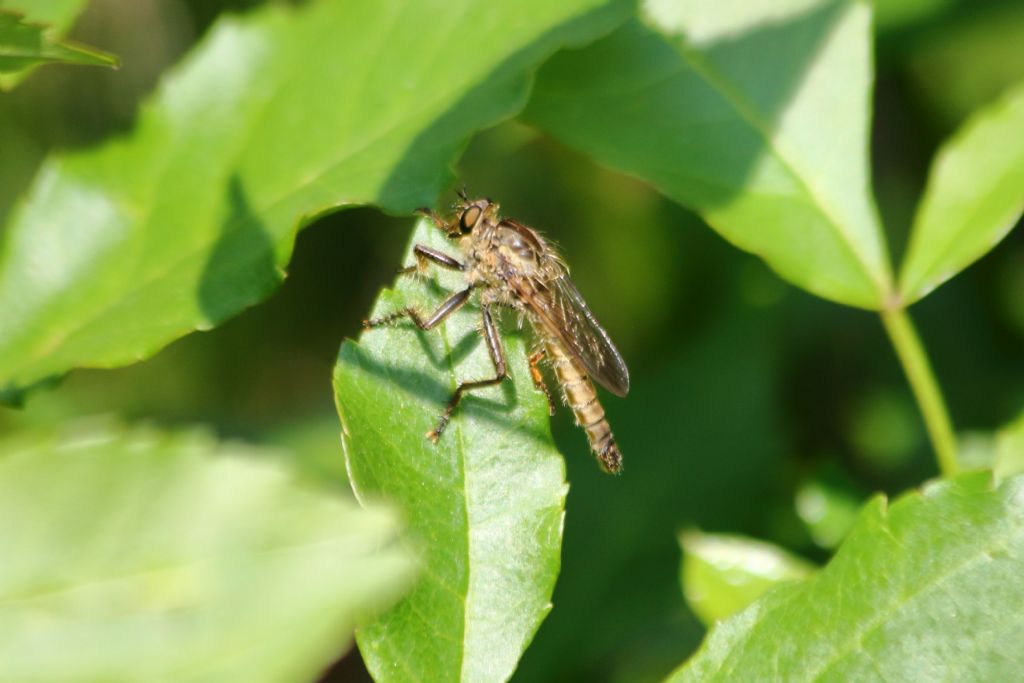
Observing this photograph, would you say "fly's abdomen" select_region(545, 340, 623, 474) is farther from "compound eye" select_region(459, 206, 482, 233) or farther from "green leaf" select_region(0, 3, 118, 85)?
"green leaf" select_region(0, 3, 118, 85)

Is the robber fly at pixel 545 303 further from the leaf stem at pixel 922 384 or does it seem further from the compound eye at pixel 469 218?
the leaf stem at pixel 922 384

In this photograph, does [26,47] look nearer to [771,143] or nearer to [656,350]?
[771,143]

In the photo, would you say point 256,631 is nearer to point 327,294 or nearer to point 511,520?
point 511,520

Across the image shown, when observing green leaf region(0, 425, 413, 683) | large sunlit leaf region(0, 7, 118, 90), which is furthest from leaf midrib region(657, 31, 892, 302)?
green leaf region(0, 425, 413, 683)

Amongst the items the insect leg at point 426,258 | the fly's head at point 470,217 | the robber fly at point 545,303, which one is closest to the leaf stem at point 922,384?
the robber fly at point 545,303

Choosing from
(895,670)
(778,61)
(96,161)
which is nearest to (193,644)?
(895,670)
